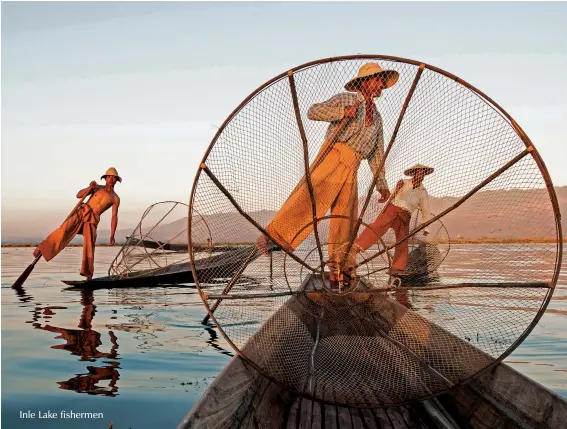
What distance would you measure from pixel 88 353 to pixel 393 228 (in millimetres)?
2699

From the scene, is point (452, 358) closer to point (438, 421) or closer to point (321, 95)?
point (438, 421)

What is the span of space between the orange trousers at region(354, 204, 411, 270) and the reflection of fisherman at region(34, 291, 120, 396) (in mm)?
1880

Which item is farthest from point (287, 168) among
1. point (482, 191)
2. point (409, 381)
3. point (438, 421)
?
point (438, 421)

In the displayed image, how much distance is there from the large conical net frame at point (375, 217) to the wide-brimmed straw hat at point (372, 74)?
56 millimetres

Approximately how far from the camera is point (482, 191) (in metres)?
3.29

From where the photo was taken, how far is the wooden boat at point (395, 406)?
2086mm

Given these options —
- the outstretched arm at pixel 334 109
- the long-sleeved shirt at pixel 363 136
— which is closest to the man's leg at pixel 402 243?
the long-sleeved shirt at pixel 363 136

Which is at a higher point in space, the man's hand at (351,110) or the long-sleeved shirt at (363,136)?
the man's hand at (351,110)

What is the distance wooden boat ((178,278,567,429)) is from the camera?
209 cm

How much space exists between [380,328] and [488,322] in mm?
903

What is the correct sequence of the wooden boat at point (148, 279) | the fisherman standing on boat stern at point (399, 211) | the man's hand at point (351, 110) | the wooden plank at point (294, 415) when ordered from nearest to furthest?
the wooden plank at point (294, 415) → the man's hand at point (351, 110) → the fisherman standing on boat stern at point (399, 211) → the wooden boat at point (148, 279)

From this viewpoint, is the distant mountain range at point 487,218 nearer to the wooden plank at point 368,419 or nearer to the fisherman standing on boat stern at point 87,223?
the wooden plank at point 368,419

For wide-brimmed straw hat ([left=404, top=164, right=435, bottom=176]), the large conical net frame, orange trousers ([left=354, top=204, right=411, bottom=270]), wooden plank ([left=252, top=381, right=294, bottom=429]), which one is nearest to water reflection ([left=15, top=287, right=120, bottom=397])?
the large conical net frame

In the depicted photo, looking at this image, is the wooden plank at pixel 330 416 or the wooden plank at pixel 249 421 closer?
the wooden plank at pixel 249 421
